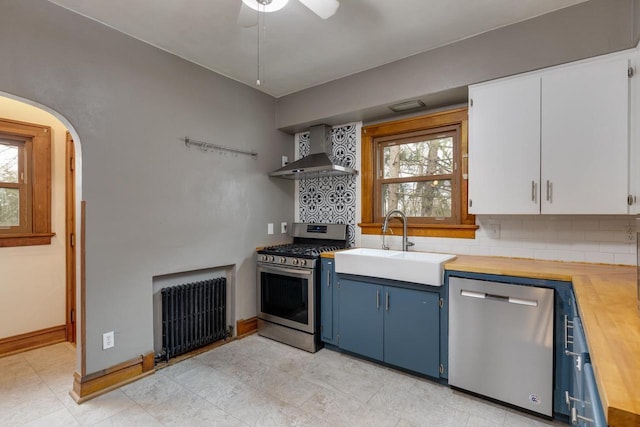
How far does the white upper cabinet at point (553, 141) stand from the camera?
2000 millimetres

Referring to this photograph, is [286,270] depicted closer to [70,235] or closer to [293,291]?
[293,291]

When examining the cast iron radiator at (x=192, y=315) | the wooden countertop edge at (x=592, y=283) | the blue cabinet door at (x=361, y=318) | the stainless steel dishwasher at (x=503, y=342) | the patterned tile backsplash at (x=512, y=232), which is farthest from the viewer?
the cast iron radiator at (x=192, y=315)

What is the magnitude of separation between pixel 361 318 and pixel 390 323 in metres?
0.27

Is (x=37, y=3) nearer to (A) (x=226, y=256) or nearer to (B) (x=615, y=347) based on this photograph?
(A) (x=226, y=256)

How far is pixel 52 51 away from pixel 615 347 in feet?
10.5

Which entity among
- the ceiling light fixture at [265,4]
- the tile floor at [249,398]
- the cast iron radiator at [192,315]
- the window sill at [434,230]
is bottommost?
the tile floor at [249,398]

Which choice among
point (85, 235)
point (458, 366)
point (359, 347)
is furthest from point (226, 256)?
point (458, 366)

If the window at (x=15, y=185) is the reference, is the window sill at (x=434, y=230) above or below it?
below

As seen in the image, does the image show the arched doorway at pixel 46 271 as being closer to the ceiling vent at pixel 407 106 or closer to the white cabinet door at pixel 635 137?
the ceiling vent at pixel 407 106

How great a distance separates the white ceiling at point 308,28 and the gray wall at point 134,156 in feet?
0.73

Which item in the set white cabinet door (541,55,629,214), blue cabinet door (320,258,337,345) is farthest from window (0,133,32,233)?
white cabinet door (541,55,629,214)

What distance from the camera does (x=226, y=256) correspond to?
3.17 meters

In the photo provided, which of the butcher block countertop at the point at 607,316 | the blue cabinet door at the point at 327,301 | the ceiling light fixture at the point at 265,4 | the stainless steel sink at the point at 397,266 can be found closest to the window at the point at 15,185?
the ceiling light fixture at the point at 265,4

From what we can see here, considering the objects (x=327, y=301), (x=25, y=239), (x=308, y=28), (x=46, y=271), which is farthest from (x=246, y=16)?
(x=46, y=271)
